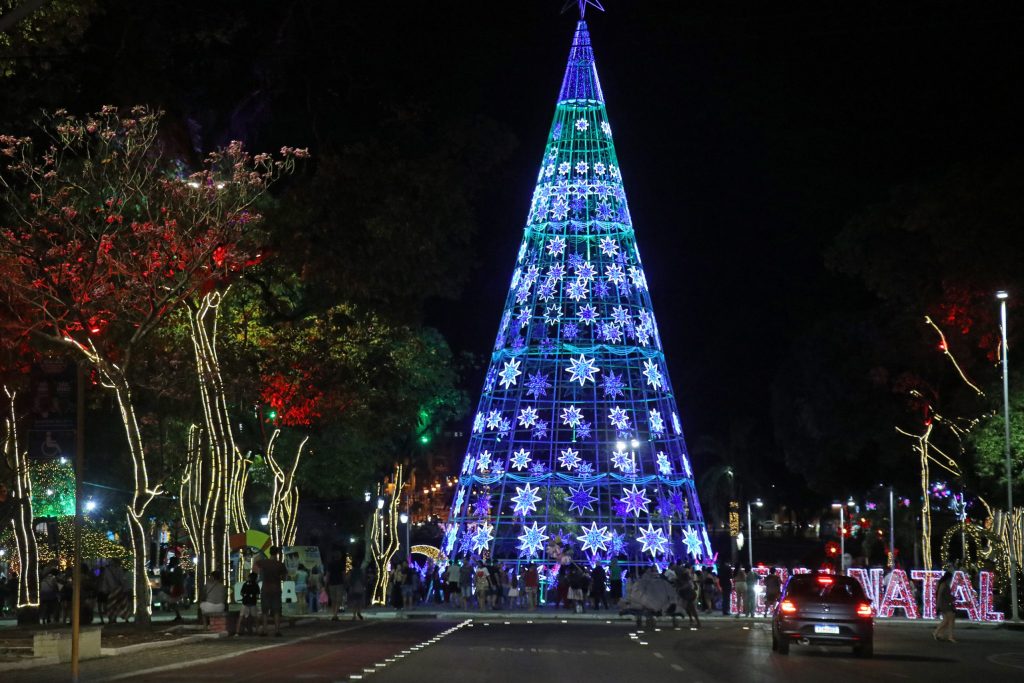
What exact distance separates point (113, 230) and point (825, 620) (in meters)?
15.4

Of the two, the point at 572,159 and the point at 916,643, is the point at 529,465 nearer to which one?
the point at 572,159

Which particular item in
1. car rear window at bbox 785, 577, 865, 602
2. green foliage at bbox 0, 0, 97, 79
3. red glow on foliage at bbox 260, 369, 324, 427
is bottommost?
car rear window at bbox 785, 577, 865, 602

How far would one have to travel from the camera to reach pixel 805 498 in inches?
3438

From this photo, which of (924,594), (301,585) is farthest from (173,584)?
(924,594)

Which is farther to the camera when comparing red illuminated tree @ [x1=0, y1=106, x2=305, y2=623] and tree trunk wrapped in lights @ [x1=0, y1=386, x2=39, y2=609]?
tree trunk wrapped in lights @ [x1=0, y1=386, x2=39, y2=609]

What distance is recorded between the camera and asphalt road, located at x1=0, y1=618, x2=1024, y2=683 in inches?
803

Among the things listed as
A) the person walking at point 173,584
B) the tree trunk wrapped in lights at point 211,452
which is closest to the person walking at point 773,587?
the tree trunk wrapped in lights at point 211,452

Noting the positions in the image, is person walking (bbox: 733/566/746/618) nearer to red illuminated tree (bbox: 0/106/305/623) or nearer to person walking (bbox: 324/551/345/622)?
person walking (bbox: 324/551/345/622)

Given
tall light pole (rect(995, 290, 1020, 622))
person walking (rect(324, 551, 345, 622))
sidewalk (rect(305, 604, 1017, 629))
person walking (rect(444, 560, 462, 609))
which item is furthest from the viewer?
person walking (rect(444, 560, 462, 609))

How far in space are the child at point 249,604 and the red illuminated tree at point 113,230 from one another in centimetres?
199

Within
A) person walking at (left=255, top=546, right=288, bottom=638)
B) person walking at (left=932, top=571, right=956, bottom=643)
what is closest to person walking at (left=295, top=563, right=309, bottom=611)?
person walking at (left=255, top=546, right=288, bottom=638)

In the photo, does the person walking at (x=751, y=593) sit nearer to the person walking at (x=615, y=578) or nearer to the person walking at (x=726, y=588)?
the person walking at (x=726, y=588)

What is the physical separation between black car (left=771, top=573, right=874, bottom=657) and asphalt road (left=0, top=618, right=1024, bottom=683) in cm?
35

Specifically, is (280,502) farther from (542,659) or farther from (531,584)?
(542,659)
